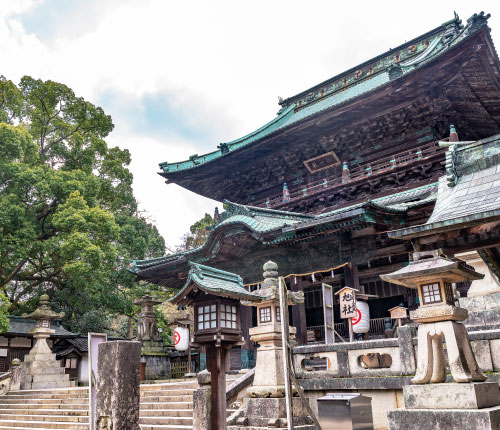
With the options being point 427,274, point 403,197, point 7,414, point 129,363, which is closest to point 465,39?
point 403,197

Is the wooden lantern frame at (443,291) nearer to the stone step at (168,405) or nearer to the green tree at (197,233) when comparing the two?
the stone step at (168,405)

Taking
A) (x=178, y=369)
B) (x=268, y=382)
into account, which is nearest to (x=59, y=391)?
(x=178, y=369)

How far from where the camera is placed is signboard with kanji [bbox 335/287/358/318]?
34.1ft

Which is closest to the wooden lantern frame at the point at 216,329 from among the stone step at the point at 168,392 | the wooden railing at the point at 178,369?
the stone step at the point at 168,392

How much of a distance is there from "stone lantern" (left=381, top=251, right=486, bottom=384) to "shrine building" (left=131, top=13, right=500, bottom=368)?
444 centimetres

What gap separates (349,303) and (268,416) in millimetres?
4018

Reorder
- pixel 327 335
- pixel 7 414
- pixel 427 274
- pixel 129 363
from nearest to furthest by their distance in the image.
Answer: pixel 129 363 → pixel 427 274 → pixel 327 335 → pixel 7 414

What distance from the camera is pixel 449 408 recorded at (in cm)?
542

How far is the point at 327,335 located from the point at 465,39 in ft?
26.3

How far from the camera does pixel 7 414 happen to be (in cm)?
1346

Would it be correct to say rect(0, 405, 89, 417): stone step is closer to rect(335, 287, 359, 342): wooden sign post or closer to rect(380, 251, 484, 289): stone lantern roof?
rect(335, 287, 359, 342): wooden sign post

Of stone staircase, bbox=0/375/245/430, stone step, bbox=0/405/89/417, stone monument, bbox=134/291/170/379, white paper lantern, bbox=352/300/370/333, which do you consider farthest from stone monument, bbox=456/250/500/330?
stone monument, bbox=134/291/170/379

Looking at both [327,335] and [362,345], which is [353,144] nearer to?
[327,335]

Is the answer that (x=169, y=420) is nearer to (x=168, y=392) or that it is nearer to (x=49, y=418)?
(x=168, y=392)
